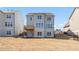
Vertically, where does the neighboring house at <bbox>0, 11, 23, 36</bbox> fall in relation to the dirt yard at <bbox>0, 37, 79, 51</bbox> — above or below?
above

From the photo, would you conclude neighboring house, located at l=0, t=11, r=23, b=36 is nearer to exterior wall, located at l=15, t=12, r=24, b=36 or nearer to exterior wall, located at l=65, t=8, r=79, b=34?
exterior wall, located at l=15, t=12, r=24, b=36

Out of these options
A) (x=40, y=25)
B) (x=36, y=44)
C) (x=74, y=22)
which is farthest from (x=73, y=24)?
(x=36, y=44)

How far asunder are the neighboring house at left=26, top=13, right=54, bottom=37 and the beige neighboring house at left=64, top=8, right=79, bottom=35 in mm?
203

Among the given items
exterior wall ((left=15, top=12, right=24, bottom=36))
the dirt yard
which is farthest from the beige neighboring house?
exterior wall ((left=15, top=12, right=24, bottom=36))

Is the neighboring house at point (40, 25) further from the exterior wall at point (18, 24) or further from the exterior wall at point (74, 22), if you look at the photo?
the exterior wall at point (74, 22)

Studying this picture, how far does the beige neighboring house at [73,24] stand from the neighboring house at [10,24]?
60 centimetres

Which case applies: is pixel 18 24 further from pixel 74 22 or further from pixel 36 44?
pixel 74 22

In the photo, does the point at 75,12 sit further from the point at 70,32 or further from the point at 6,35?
the point at 6,35

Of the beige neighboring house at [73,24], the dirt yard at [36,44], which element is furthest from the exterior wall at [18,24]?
the beige neighboring house at [73,24]

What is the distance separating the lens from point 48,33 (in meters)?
3.09

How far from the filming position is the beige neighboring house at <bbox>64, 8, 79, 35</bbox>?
3125 mm
